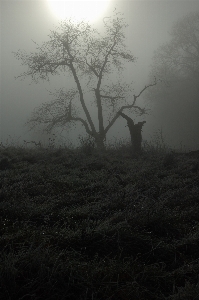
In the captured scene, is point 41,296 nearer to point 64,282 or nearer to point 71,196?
point 64,282

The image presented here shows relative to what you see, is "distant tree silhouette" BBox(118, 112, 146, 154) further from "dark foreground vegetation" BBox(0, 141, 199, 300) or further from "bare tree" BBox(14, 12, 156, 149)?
"dark foreground vegetation" BBox(0, 141, 199, 300)

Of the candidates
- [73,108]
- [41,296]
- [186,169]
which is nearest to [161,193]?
[186,169]

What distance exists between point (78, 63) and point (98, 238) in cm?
1752

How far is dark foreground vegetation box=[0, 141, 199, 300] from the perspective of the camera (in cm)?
256

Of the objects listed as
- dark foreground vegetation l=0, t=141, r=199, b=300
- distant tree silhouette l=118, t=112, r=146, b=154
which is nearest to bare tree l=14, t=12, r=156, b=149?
distant tree silhouette l=118, t=112, r=146, b=154

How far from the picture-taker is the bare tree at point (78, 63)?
1886cm

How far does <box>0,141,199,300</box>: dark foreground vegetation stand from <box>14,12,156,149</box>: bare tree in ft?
40.9

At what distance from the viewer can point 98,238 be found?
11.9ft

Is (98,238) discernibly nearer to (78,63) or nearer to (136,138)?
(136,138)

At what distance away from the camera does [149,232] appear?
12.6ft

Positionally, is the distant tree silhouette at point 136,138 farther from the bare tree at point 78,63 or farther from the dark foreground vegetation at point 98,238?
the dark foreground vegetation at point 98,238

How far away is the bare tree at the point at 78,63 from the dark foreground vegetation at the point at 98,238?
40.9 feet

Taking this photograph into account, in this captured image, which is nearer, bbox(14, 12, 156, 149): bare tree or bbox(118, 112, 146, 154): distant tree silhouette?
bbox(118, 112, 146, 154): distant tree silhouette

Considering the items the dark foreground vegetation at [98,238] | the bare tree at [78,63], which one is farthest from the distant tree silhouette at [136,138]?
the dark foreground vegetation at [98,238]
